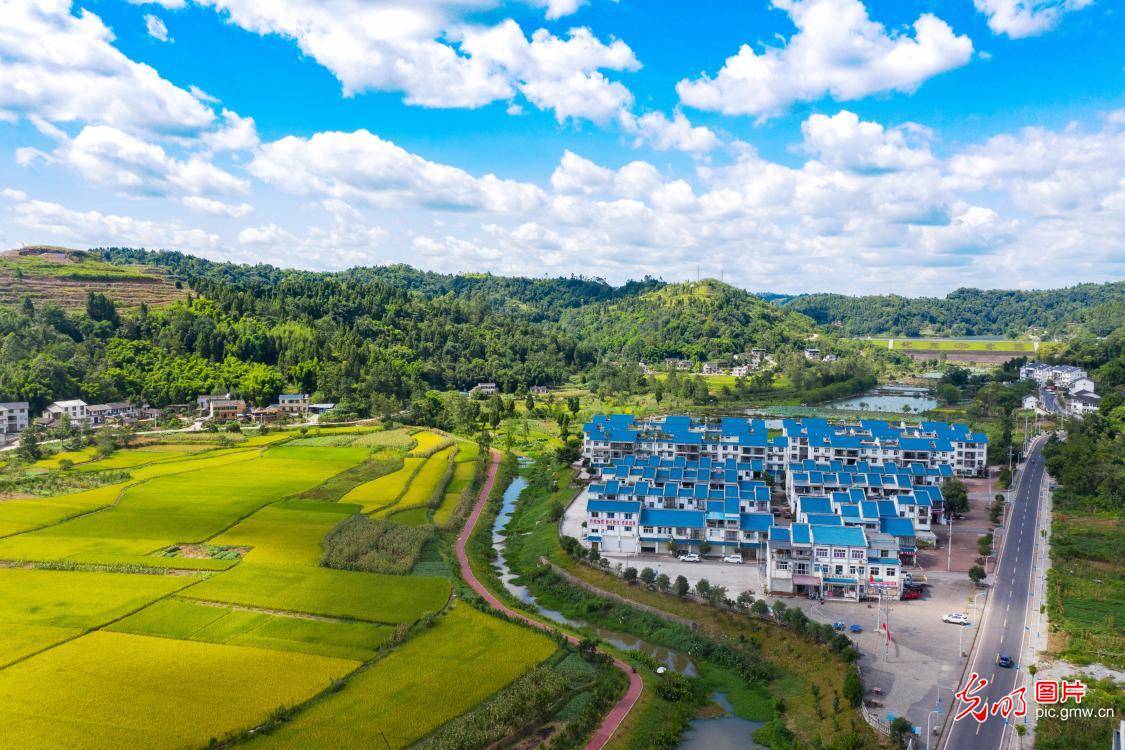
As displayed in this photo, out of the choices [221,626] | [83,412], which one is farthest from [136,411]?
[221,626]

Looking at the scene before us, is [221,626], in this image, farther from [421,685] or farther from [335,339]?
[335,339]

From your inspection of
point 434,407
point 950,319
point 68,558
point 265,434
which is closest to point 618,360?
point 434,407

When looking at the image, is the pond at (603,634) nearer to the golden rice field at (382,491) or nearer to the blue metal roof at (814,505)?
the golden rice field at (382,491)

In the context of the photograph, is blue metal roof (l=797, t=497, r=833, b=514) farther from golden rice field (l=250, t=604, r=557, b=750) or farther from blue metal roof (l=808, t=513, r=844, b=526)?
golden rice field (l=250, t=604, r=557, b=750)

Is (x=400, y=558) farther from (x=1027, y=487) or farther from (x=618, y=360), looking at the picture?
(x=618, y=360)

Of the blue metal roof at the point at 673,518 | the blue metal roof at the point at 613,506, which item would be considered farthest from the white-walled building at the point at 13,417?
the blue metal roof at the point at 673,518

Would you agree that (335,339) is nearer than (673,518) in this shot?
No
